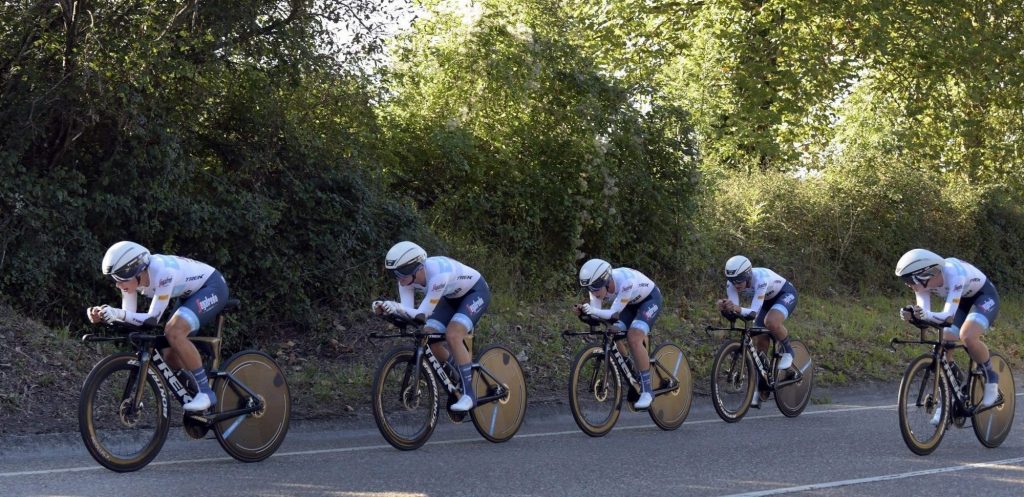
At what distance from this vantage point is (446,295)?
9.64m

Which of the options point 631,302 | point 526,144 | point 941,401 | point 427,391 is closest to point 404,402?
point 427,391

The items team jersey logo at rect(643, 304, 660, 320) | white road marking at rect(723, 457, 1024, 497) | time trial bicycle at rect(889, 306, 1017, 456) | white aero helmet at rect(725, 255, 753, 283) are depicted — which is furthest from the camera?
white aero helmet at rect(725, 255, 753, 283)

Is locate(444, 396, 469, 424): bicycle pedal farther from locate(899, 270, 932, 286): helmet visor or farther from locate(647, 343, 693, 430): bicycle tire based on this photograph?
locate(899, 270, 932, 286): helmet visor

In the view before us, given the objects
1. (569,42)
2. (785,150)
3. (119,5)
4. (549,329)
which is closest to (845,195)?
(785,150)

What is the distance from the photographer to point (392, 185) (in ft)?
52.0

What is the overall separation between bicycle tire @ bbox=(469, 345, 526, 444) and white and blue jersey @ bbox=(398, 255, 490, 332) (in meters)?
0.44

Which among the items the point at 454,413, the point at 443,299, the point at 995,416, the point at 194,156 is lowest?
the point at 454,413

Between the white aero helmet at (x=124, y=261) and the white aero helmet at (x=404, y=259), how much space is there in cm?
203

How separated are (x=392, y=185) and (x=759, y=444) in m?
7.63

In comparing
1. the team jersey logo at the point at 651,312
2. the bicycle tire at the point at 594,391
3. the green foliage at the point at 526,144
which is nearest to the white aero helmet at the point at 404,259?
the bicycle tire at the point at 594,391

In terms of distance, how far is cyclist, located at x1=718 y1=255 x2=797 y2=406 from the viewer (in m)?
11.6

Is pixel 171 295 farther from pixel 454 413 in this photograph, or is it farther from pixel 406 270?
pixel 454 413

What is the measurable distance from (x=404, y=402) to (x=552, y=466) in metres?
1.31

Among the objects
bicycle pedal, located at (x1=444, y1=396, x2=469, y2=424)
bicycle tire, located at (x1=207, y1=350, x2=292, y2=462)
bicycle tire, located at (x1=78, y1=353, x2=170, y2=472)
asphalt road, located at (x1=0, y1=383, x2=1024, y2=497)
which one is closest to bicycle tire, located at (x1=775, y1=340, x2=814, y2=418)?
asphalt road, located at (x1=0, y1=383, x2=1024, y2=497)
